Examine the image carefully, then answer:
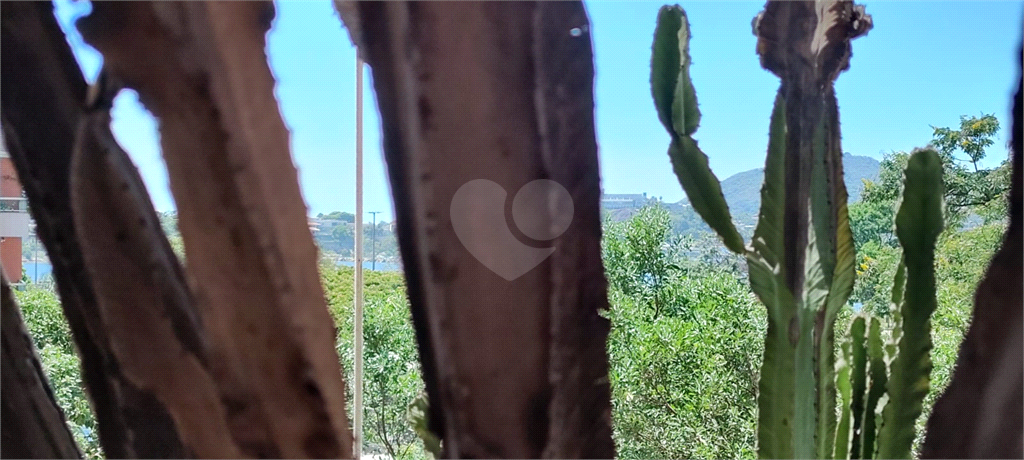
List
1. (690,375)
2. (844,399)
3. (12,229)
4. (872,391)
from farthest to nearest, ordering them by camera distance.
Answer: (690,375)
(12,229)
(844,399)
(872,391)

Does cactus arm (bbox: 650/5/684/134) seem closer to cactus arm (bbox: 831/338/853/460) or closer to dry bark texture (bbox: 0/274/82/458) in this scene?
cactus arm (bbox: 831/338/853/460)

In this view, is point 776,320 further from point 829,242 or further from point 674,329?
point 674,329

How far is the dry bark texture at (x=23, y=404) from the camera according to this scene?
635 mm

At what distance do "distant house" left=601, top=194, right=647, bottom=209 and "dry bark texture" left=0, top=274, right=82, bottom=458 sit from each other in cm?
233

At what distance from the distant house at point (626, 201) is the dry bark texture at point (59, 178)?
2357mm

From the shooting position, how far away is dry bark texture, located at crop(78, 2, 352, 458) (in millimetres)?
469

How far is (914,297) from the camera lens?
37.0 inches

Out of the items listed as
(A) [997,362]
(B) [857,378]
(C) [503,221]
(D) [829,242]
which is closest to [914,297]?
(D) [829,242]

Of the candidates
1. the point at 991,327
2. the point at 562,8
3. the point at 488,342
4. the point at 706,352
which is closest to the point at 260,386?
the point at 488,342

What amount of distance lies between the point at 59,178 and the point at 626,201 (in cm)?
273

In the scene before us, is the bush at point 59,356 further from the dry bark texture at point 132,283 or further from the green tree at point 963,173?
the green tree at point 963,173

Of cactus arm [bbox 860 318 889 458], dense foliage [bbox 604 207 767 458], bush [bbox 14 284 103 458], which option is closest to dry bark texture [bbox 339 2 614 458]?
cactus arm [bbox 860 318 889 458]

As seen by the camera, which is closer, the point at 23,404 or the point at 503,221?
the point at 503,221

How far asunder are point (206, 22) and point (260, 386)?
0.26m
